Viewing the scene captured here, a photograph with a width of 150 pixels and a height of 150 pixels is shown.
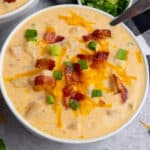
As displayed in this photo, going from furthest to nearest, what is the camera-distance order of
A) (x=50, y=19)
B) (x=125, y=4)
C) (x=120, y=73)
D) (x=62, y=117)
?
(x=125, y=4)
(x=50, y=19)
(x=120, y=73)
(x=62, y=117)

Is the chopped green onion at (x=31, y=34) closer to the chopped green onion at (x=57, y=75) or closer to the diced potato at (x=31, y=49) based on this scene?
the diced potato at (x=31, y=49)

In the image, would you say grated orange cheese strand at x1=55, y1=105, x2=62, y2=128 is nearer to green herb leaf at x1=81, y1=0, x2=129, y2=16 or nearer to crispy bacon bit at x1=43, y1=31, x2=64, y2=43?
crispy bacon bit at x1=43, y1=31, x2=64, y2=43

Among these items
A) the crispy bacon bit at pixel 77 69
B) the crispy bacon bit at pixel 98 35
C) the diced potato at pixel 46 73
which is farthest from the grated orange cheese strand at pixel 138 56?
the diced potato at pixel 46 73

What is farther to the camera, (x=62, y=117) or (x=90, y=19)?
(x=90, y=19)

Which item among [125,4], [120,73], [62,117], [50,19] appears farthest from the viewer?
[125,4]

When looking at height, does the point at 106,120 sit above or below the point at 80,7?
below

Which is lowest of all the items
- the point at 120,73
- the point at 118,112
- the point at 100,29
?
the point at 118,112

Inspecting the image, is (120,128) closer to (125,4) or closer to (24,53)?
(24,53)

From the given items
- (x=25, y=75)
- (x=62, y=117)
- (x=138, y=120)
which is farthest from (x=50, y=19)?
(x=138, y=120)
